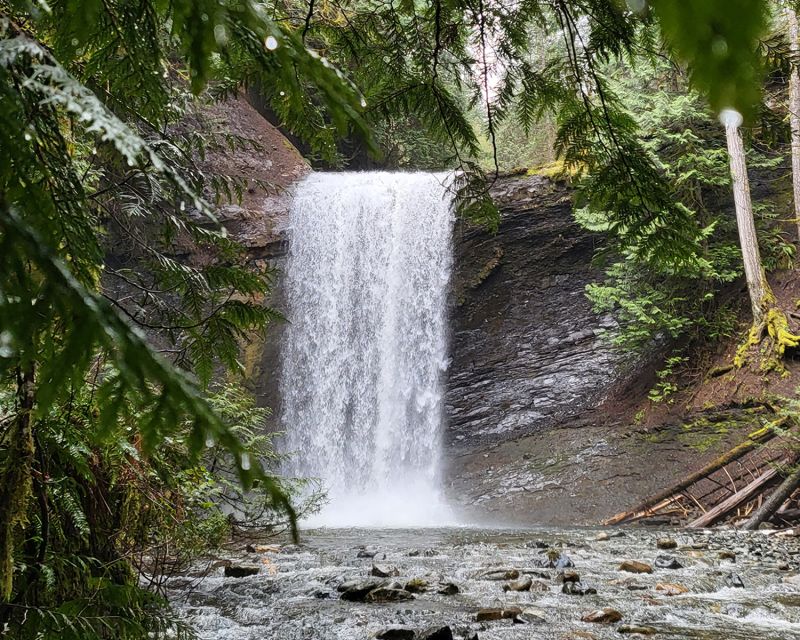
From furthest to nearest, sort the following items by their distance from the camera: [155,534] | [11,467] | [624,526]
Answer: [624,526], [155,534], [11,467]

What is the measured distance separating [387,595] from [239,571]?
1.52 meters

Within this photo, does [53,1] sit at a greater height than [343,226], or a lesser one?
lesser

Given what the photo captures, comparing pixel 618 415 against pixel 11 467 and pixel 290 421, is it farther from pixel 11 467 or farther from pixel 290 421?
pixel 11 467

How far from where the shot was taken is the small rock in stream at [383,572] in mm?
5098

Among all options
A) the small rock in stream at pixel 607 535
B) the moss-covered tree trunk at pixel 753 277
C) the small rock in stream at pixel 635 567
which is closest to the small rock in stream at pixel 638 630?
the small rock in stream at pixel 635 567

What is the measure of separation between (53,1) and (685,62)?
1.88 metres

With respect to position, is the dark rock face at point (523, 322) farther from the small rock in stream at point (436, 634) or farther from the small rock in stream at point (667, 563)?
the small rock in stream at point (436, 634)

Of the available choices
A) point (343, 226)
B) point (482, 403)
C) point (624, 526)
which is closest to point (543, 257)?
point (482, 403)

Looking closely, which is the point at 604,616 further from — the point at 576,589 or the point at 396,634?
the point at 396,634

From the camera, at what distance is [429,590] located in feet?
14.8

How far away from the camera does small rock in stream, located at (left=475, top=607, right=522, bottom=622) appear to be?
12.2ft

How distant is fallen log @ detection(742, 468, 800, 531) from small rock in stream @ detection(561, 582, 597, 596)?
14.3ft

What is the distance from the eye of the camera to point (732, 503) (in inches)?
335

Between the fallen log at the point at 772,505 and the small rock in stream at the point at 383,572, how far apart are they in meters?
5.10
